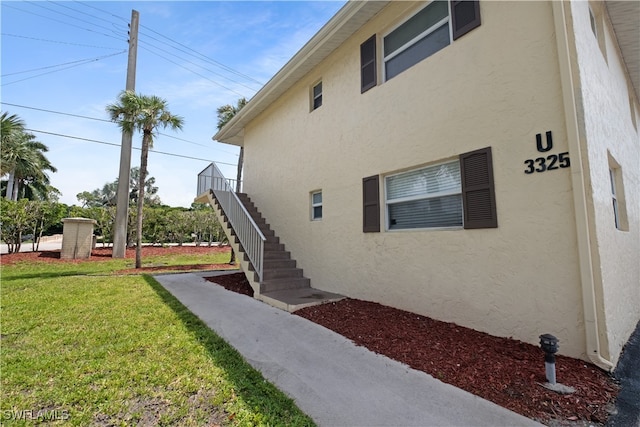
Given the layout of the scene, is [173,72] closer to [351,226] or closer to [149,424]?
[351,226]

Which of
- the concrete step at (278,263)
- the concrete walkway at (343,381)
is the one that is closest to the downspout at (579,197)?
the concrete walkway at (343,381)

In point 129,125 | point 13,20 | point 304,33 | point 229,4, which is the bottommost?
point 129,125

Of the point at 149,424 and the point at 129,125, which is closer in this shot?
the point at 149,424

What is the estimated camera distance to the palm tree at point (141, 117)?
428 inches

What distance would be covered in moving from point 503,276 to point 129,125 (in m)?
13.4

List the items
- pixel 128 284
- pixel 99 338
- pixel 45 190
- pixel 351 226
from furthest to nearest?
pixel 45 190 < pixel 128 284 < pixel 351 226 < pixel 99 338

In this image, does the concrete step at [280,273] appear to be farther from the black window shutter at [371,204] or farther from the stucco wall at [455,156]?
the black window shutter at [371,204]

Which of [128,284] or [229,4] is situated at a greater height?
[229,4]

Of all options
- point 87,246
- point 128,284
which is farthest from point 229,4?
point 87,246

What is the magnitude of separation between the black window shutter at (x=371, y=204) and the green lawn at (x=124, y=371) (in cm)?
325

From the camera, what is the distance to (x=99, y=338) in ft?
12.5

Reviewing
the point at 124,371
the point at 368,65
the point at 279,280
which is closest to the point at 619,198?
the point at 368,65

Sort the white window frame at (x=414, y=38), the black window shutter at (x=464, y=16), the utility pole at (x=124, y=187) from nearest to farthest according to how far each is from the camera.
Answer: the black window shutter at (x=464, y=16) < the white window frame at (x=414, y=38) < the utility pole at (x=124, y=187)

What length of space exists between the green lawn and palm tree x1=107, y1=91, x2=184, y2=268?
20.1 ft
